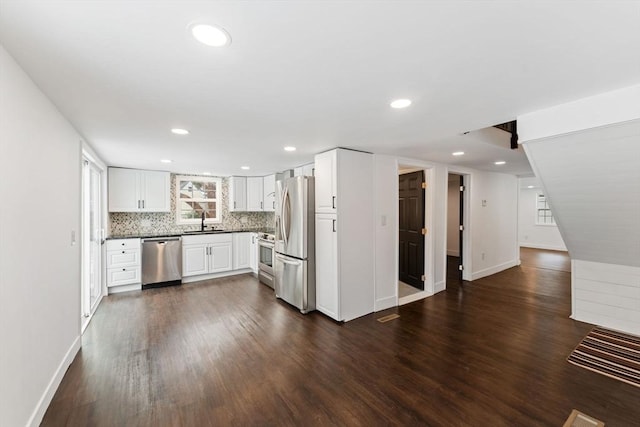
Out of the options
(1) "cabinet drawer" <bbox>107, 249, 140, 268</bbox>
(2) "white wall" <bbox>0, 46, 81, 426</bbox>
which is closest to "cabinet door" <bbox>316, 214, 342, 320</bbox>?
(2) "white wall" <bbox>0, 46, 81, 426</bbox>

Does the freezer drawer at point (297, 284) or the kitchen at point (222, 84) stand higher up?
the kitchen at point (222, 84)

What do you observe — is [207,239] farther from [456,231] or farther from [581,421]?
[456,231]

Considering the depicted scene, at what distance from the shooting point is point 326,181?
358 cm

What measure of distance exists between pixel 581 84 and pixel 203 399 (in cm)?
350

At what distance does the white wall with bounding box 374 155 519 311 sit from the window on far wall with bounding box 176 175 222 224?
4186 millimetres

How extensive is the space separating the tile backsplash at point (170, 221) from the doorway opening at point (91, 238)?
806 mm

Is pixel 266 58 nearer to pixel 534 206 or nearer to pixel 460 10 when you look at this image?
pixel 460 10

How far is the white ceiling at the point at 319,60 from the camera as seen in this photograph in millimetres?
1094

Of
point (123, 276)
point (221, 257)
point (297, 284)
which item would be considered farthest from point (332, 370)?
point (123, 276)

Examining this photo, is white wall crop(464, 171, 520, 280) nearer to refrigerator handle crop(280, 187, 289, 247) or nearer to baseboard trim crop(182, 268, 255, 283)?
refrigerator handle crop(280, 187, 289, 247)

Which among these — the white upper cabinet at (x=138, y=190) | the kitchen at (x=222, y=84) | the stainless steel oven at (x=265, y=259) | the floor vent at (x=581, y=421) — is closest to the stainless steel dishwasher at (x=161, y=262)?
the white upper cabinet at (x=138, y=190)

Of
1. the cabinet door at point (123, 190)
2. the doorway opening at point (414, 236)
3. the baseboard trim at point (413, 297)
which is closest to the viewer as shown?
the baseboard trim at point (413, 297)

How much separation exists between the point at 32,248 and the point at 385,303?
3.77 metres

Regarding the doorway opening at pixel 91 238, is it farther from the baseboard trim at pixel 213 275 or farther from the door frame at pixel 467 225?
the door frame at pixel 467 225
